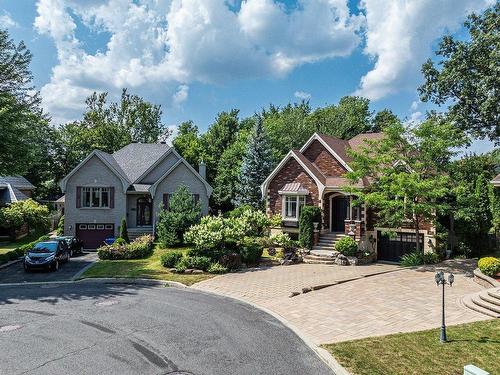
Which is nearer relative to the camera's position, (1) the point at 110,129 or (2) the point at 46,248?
(2) the point at 46,248

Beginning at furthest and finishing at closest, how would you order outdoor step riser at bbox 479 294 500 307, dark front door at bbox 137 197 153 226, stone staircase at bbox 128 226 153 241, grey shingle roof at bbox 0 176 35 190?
grey shingle roof at bbox 0 176 35 190 → dark front door at bbox 137 197 153 226 → stone staircase at bbox 128 226 153 241 → outdoor step riser at bbox 479 294 500 307

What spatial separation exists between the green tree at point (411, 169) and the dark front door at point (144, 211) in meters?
19.3

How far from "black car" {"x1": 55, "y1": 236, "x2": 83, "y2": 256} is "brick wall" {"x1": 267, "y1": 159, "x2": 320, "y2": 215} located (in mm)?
15278

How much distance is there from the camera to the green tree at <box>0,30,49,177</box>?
75.5 feet

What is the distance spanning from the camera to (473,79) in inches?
988

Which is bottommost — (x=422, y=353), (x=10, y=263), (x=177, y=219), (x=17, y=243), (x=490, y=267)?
(x=17, y=243)

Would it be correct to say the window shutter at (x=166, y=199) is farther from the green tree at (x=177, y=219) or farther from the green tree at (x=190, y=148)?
the green tree at (x=190, y=148)

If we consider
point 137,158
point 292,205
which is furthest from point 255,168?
point 137,158

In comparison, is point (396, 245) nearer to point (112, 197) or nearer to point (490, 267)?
point (490, 267)

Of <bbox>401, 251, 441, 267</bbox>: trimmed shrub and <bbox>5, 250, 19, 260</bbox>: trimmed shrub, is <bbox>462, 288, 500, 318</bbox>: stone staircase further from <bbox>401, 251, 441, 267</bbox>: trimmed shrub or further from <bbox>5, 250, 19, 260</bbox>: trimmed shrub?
<bbox>5, 250, 19, 260</bbox>: trimmed shrub

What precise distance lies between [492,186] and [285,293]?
58.2 ft

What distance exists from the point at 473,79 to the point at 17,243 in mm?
39209

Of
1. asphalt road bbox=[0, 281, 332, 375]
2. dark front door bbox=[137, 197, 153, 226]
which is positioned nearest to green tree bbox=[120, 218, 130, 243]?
dark front door bbox=[137, 197, 153, 226]

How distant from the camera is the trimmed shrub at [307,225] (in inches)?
1101
